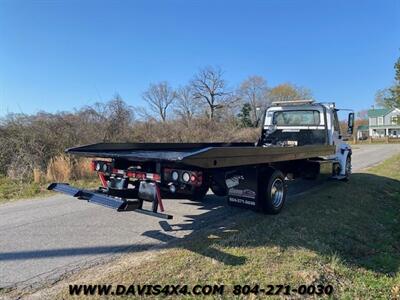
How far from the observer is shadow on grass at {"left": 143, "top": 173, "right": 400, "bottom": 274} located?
5.02 m

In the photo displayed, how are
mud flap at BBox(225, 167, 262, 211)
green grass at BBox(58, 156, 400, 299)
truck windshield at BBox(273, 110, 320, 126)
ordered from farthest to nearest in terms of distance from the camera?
truck windshield at BBox(273, 110, 320, 126) → mud flap at BBox(225, 167, 262, 211) → green grass at BBox(58, 156, 400, 299)

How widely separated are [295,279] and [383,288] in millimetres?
984

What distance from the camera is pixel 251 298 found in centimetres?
358

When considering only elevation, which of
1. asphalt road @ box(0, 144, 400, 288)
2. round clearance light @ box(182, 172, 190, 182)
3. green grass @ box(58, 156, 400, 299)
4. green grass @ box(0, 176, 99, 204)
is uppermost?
round clearance light @ box(182, 172, 190, 182)

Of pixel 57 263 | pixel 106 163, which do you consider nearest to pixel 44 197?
pixel 106 163

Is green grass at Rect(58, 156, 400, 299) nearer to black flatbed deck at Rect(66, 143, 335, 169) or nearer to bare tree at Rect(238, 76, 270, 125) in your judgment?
Result: black flatbed deck at Rect(66, 143, 335, 169)

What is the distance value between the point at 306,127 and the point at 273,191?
404cm

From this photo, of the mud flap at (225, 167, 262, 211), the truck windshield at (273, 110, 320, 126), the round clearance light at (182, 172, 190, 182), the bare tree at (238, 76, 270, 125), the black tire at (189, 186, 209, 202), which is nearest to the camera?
the round clearance light at (182, 172, 190, 182)

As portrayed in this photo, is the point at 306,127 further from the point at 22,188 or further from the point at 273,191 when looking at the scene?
the point at 22,188

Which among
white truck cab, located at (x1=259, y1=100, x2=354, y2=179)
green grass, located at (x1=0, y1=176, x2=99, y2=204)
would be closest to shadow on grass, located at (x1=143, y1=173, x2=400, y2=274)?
white truck cab, located at (x1=259, y1=100, x2=354, y2=179)

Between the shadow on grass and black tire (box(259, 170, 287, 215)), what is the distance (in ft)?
0.57

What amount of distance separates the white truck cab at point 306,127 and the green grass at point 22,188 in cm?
→ 544

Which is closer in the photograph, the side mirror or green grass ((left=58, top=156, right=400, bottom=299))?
green grass ((left=58, top=156, right=400, bottom=299))

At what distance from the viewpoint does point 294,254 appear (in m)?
4.78
